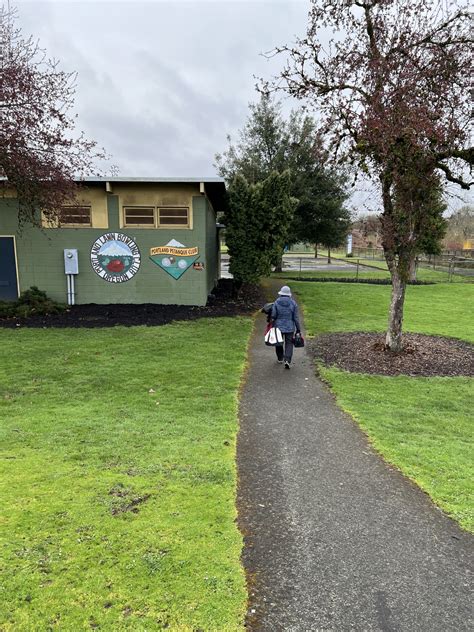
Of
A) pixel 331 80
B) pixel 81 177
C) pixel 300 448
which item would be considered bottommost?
pixel 300 448

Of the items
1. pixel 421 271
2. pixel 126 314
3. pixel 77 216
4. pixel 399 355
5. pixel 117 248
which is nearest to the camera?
pixel 399 355

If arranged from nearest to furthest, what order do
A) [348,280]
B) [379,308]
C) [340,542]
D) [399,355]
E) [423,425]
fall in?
1. [340,542]
2. [423,425]
3. [399,355]
4. [379,308]
5. [348,280]

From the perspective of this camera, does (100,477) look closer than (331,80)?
Yes

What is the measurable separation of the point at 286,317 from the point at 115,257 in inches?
312

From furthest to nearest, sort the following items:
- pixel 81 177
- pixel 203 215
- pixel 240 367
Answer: pixel 203 215, pixel 81 177, pixel 240 367

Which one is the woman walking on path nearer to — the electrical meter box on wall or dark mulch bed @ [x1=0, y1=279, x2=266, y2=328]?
dark mulch bed @ [x1=0, y1=279, x2=266, y2=328]

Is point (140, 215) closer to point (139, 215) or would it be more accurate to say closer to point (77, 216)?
point (139, 215)

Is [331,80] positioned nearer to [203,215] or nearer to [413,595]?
[203,215]

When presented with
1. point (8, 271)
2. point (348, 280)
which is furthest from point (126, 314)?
point (348, 280)

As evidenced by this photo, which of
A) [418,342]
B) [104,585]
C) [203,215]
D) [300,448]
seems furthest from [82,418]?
[203,215]

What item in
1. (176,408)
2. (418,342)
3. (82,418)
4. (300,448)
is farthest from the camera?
(418,342)

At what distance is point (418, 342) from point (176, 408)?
23.6 ft

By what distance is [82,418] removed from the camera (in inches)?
239

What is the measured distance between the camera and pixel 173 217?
47.6 feet
